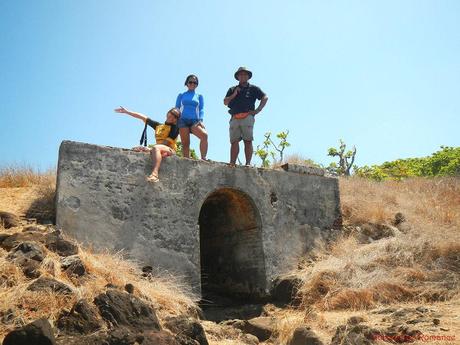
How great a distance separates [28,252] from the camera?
18.9 ft

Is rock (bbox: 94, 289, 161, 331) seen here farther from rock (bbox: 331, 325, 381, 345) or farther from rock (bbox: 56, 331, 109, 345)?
rock (bbox: 331, 325, 381, 345)

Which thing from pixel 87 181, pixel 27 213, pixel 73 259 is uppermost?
pixel 87 181

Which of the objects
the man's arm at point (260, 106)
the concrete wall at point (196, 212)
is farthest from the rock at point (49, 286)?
the man's arm at point (260, 106)

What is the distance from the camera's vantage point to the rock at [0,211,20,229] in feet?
22.0

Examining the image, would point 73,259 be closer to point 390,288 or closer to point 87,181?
point 87,181

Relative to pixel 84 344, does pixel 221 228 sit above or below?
above

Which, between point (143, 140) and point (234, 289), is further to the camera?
point (234, 289)

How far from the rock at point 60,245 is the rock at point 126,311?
171 cm

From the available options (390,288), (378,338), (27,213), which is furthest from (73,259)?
(390,288)

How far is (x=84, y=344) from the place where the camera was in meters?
3.97

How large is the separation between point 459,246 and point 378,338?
4535mm

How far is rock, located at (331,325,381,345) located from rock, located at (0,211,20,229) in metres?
4.92

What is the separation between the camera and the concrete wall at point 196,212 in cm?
729

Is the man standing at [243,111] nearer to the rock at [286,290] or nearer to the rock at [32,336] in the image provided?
the rock at [286,290]
